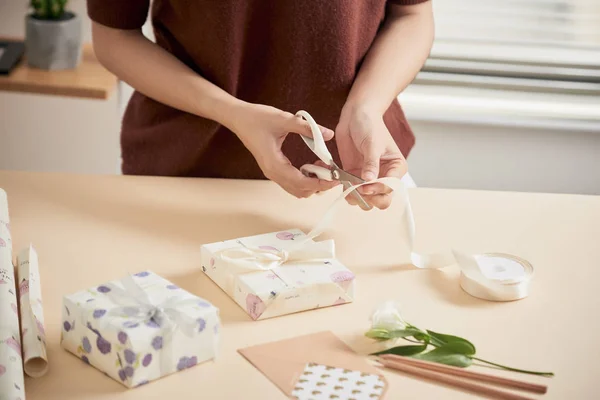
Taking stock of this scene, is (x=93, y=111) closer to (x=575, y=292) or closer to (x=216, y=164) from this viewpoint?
(x=216, y=164)

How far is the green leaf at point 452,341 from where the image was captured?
88cm

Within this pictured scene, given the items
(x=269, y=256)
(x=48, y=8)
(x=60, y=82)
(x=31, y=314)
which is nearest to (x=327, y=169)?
(x=269, y=256)

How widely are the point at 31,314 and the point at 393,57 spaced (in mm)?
756

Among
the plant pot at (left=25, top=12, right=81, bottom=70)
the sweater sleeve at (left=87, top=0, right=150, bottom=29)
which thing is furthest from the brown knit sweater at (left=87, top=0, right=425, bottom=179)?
the plant pot at (left=25, top=12, right=81, bottom=70)

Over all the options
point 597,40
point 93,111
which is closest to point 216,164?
point 93,111

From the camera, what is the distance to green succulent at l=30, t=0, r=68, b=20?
82.4 inches

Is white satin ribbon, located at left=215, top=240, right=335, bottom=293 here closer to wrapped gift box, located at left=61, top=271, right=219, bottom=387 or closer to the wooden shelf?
wrapped gift box, located at left=61, top=271, right=219, bottom=387

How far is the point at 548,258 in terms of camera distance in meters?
1.13

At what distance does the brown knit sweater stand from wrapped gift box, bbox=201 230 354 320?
1.29 ft

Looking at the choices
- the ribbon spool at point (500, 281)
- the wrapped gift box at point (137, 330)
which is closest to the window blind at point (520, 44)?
the ribbon spool at point (500, 281)

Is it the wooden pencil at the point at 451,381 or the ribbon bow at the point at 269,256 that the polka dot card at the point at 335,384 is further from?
the ribbon bow at the point at 269,256

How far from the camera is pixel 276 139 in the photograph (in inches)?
46.3

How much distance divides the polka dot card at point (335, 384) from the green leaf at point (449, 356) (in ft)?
0.19

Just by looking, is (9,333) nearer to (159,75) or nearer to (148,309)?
(148,309)
